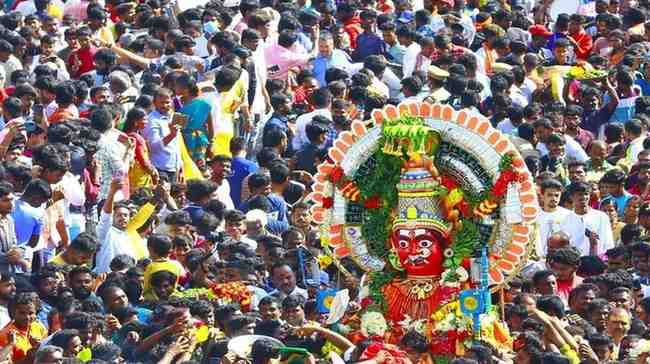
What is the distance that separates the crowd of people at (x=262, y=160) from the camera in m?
18.6

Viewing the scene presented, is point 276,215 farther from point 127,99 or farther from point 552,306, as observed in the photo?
point 552,306

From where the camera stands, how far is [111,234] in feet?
67.9

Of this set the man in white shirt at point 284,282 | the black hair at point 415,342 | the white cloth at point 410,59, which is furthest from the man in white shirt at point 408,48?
the black hair at point 415,342

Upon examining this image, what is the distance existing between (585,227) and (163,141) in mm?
3813

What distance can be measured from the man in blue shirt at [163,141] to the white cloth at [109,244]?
6.47ft

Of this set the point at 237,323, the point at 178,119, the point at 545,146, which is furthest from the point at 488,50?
the point at 237,323

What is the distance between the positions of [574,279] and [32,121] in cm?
509

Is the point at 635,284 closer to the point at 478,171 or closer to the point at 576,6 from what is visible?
the point at 478,171

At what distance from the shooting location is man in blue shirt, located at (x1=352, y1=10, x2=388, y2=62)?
27.9m

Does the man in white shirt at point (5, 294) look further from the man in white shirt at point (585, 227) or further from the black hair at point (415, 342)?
the man in white shirt at point (585, 227)

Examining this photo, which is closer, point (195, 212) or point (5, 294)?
point (5, 294)

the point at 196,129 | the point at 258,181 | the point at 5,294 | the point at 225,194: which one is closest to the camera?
the point at 5,294

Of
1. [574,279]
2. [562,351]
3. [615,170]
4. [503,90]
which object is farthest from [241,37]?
[562,351]

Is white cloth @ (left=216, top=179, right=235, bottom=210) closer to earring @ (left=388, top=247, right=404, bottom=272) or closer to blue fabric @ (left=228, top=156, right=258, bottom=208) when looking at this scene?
blue fabric @ (left=228, top=156, right=258, bottom=208)
